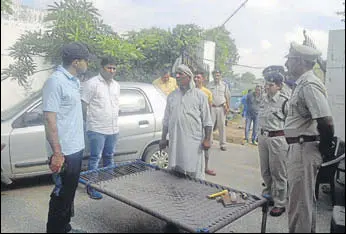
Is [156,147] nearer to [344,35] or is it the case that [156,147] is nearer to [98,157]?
[98,157]

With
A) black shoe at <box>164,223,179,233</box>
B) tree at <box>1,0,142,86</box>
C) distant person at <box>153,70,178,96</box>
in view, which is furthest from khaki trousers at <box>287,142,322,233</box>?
distant person at <box>153,70,178,96</box>

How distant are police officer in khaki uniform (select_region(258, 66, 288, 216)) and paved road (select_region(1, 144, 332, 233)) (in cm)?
36

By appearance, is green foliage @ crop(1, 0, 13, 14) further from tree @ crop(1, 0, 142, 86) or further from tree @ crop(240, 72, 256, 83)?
tree @ crop(240, 72, 256, 83)

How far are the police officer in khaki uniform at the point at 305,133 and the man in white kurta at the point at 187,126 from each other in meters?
0.96

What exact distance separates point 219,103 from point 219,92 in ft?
0.70

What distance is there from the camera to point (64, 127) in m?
2.10

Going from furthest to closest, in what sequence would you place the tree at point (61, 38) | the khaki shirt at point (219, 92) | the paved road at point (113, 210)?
1. the khaki shirt at point (219, 92)
2. the tree at point (61, 38)
3. the paved road at point (113, 210)

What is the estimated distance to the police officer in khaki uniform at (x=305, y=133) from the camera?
6.75 ft

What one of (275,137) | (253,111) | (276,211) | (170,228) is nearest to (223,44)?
(275,137)

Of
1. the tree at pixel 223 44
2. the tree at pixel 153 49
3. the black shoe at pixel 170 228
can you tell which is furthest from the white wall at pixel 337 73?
the tree at pixel 153 49

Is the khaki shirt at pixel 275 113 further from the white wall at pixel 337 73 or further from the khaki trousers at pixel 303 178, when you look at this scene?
the white wall at pixel 337 73

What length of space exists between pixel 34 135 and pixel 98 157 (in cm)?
71

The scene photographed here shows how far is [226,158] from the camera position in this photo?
5973 millimetres

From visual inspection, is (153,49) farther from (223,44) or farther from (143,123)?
(143,123)
